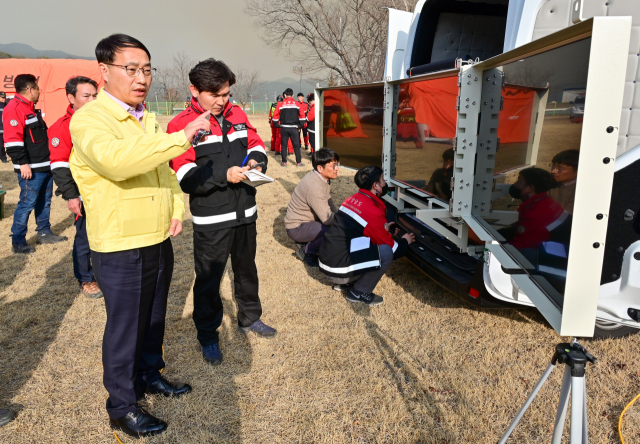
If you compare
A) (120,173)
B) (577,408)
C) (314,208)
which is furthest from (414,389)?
(314,208)

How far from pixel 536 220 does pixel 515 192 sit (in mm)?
342

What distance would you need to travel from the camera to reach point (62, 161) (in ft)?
12.5

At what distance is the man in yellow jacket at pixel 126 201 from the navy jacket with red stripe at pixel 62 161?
1883mm

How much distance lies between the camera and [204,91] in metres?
2.66

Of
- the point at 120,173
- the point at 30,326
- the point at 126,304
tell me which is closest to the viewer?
the point at 120,173

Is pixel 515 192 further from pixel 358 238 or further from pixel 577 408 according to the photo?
pixel 358 238

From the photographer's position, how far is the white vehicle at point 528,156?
1.27 metres

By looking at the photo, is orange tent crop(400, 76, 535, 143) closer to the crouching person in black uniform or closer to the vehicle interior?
the vehicle interior

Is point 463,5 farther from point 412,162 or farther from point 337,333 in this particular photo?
point 337,333

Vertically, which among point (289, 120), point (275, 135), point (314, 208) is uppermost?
point (289, 120)


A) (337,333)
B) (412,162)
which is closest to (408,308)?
(337,333)

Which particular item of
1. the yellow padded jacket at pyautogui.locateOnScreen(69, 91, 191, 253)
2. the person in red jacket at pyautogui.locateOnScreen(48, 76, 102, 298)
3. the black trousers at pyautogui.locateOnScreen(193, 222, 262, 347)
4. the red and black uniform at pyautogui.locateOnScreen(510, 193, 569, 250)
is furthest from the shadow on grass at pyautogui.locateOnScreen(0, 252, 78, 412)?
the red and black uniform at pyautogui.locateOnScreen(510, 193, 569, 250)

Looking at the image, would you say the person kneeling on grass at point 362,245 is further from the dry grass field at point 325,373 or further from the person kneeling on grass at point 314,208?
the person kneeling on grass at point 314,208

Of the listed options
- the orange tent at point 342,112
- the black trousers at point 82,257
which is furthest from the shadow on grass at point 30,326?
the orange tent at point 342,112
